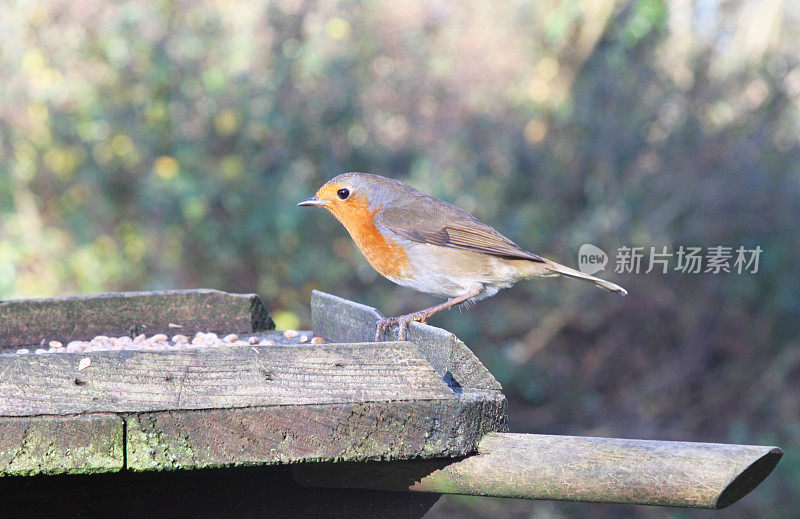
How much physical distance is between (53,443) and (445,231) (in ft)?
5.80

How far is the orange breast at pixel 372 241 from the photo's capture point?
9.48ft

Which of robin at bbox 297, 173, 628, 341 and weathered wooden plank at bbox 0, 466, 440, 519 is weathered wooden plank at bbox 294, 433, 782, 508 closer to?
weathered wooden plank at bbox 0, 466, 440, 519

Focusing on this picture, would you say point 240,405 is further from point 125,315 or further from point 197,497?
point 125,315

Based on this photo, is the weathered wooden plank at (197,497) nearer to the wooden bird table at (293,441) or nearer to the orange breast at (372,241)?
the wooden bird table at (293,441)

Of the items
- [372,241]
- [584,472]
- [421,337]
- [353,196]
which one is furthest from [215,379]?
[353,196]

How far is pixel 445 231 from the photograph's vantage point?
2.99m

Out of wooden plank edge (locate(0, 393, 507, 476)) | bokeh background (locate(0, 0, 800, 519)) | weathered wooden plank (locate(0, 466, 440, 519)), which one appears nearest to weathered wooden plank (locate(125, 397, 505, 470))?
wooden plank edge (locate(0, 393, 507, 476))

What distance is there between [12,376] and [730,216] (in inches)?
217

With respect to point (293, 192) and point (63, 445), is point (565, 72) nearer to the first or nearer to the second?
point (293, 192)

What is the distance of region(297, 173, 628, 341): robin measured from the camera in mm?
2887

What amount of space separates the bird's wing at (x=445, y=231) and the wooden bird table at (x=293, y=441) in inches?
45.5

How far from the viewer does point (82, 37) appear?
579 centimetres

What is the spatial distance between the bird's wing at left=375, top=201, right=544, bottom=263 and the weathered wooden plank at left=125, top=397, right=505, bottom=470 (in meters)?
1.36

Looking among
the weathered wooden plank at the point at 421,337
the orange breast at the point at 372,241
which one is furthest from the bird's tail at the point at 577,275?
the weathered wooden plank at the point at 421,337
